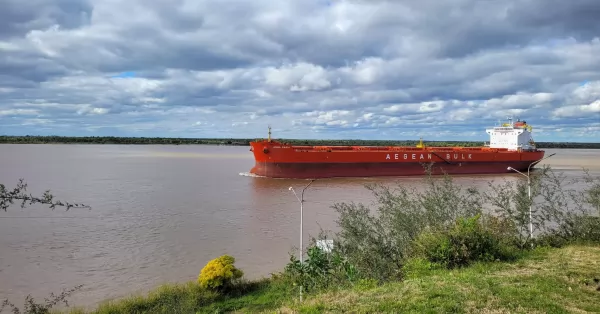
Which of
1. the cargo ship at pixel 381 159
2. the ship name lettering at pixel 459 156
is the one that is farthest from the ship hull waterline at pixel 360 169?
the ship name lettering at pixel 459 156

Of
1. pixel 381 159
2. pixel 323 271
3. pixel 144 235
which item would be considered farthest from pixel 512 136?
pixel 323 271

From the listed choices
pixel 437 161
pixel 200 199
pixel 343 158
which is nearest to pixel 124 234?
pixel 200 199

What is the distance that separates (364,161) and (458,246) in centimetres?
2370

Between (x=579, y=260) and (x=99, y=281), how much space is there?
8.53 metres

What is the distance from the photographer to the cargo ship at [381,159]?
91.8 ft

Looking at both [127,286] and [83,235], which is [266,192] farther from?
[127,286]

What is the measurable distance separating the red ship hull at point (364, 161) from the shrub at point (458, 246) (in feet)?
61.8

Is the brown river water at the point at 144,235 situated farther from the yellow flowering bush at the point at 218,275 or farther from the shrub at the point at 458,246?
the shrub at the point at 458,246

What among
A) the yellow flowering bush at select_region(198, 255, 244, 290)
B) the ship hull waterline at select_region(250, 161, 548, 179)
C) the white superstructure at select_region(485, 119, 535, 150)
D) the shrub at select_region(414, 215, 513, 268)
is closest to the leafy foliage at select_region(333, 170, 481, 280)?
the shrub at select_region(414, 215, 513, 268)

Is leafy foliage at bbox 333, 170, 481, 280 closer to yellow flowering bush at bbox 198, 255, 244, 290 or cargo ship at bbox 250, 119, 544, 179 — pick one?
yellow flowering bush at bbox 198, 255, 244, 290

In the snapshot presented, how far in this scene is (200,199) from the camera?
2042 centimetres

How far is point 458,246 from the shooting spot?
6.55 meters

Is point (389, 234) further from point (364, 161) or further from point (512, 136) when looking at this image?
point (512, 136)

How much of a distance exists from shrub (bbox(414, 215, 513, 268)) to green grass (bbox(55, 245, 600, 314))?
0.91ft
